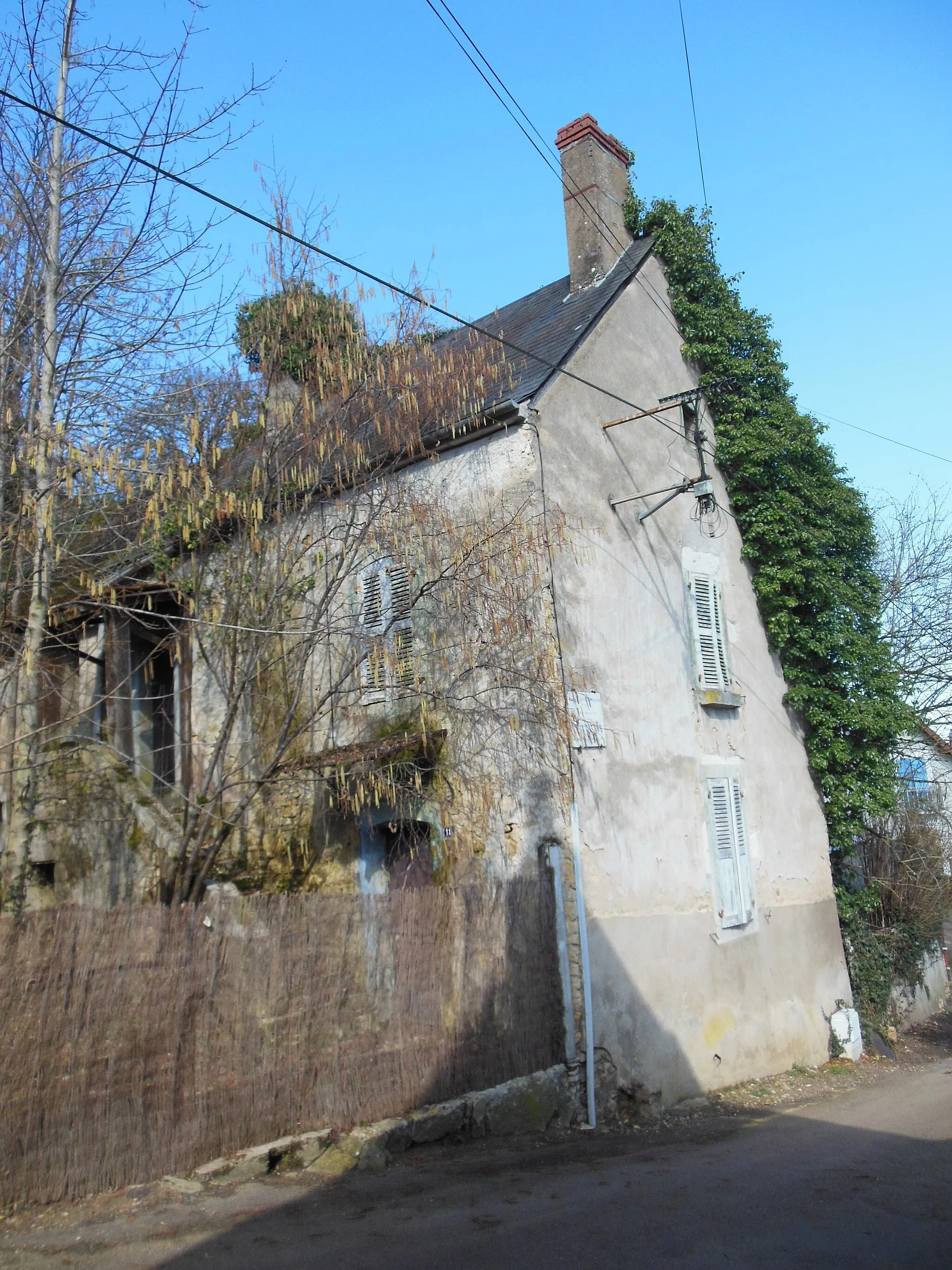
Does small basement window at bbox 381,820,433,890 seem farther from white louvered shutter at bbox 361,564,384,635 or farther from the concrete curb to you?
the concrete curb

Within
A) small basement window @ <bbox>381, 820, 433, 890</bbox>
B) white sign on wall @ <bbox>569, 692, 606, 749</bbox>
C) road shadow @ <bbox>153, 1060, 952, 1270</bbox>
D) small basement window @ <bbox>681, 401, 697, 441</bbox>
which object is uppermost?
small basement window @ <bbox>681, 401, 697, 441</bbox>

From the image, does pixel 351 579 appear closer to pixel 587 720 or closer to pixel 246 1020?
pixel 587 720

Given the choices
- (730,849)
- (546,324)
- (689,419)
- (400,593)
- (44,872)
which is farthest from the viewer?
(689,419)

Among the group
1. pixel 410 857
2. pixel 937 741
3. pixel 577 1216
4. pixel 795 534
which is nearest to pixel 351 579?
pixel 410 857

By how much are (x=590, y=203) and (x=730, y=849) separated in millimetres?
8570

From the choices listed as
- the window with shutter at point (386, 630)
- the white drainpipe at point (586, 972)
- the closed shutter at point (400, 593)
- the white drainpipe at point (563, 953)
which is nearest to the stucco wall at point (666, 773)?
the white drainpipe at point (586, 972)

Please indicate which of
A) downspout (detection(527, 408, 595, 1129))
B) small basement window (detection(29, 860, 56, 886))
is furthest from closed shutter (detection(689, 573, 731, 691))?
small basement window (detection(29, 860, 56, 886))

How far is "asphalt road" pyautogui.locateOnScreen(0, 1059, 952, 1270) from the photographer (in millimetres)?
5094

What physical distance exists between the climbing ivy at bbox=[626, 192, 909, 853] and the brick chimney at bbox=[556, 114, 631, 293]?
0.43 meters

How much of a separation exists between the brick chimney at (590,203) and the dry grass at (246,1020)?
856 centimetres

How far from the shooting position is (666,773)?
1041 cm

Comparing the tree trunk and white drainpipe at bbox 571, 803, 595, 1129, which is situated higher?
the tree trunk

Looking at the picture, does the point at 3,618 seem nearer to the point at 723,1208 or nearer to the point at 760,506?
the point at 723,1208

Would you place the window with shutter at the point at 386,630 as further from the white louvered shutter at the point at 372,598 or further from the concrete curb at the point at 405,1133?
the concrete curb at the point at 405,1133
